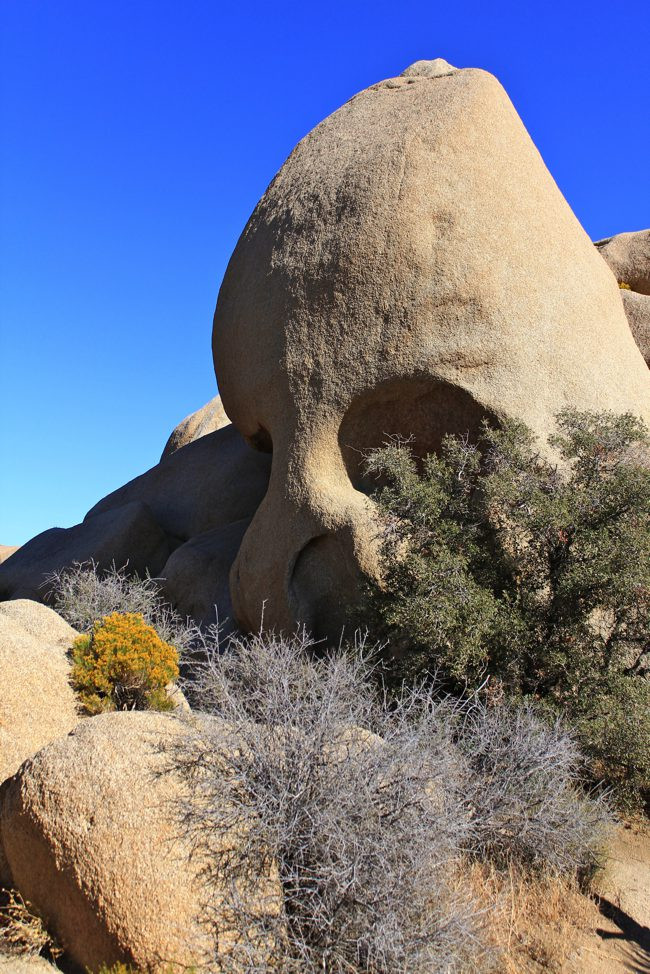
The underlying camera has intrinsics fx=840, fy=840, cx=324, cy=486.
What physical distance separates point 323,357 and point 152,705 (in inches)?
167

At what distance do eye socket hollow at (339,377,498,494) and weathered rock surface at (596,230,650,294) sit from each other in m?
9.15

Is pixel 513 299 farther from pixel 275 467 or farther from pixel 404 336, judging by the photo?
pixel 275 467

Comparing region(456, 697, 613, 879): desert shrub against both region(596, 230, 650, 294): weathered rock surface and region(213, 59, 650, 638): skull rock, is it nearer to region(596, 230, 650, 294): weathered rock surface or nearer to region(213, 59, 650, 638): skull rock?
region(213, 59, 650, 638): skull rock

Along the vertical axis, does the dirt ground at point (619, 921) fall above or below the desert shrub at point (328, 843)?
below

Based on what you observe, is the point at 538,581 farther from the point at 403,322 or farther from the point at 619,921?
the point at 403,322

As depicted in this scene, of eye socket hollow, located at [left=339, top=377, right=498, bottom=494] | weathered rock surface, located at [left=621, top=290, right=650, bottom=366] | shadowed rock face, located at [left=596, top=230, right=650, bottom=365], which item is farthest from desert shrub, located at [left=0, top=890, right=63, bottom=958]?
shadowed rock face, located at [left=596, top=230, right=650, bottom=365]

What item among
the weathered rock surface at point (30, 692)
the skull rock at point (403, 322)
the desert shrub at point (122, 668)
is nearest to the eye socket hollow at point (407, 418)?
the skull rock at point (403, 322)

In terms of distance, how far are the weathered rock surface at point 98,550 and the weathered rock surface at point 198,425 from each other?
434cm

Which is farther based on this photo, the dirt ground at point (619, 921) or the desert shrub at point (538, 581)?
the desert shrub at point (538, 581)

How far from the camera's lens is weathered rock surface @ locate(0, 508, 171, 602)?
13969mm

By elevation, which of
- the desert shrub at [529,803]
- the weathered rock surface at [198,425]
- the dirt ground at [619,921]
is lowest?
the dirt ground at [619,921]

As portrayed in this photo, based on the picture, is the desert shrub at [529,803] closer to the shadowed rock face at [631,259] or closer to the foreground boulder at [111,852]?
the foreground boulder at [111,852]

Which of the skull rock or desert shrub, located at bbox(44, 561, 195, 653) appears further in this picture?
desert shrub, located at bbox(44, 561, 195, 653)

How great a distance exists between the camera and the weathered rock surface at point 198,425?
19203 millimetres
